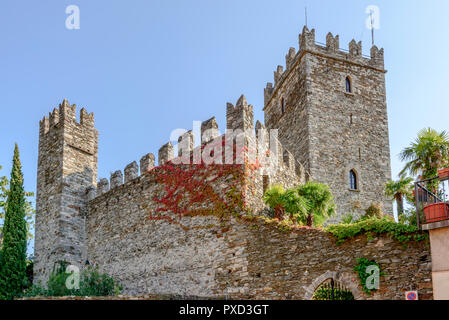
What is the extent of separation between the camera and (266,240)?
1444 cm

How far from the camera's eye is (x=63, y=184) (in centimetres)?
2106

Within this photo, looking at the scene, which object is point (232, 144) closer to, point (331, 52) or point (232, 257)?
point (232, 257)

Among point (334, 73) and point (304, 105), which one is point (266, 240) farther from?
point (334, 73)

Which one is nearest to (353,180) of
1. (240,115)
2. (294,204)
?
(294,204)

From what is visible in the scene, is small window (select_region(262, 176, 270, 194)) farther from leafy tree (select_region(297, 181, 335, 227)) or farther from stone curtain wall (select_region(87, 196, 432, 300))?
stone curtain wall (select_region(87, 196, 432, 300))

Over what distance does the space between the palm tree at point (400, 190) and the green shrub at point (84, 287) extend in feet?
34.7

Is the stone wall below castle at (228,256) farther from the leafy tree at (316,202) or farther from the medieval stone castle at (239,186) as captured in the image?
the leafy tree at (316,202)

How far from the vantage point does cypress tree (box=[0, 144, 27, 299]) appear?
19.9 meters

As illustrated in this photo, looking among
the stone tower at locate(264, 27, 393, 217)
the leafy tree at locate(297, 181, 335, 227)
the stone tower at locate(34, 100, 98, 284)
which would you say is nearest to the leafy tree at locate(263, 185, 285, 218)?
the leafy tree at locate(297, 181, 335, 227)

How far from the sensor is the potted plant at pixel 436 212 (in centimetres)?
1118

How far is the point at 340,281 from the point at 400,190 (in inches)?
377

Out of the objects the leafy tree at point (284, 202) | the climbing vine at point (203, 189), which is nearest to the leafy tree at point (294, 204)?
the leafy tree at point (284, 202)
